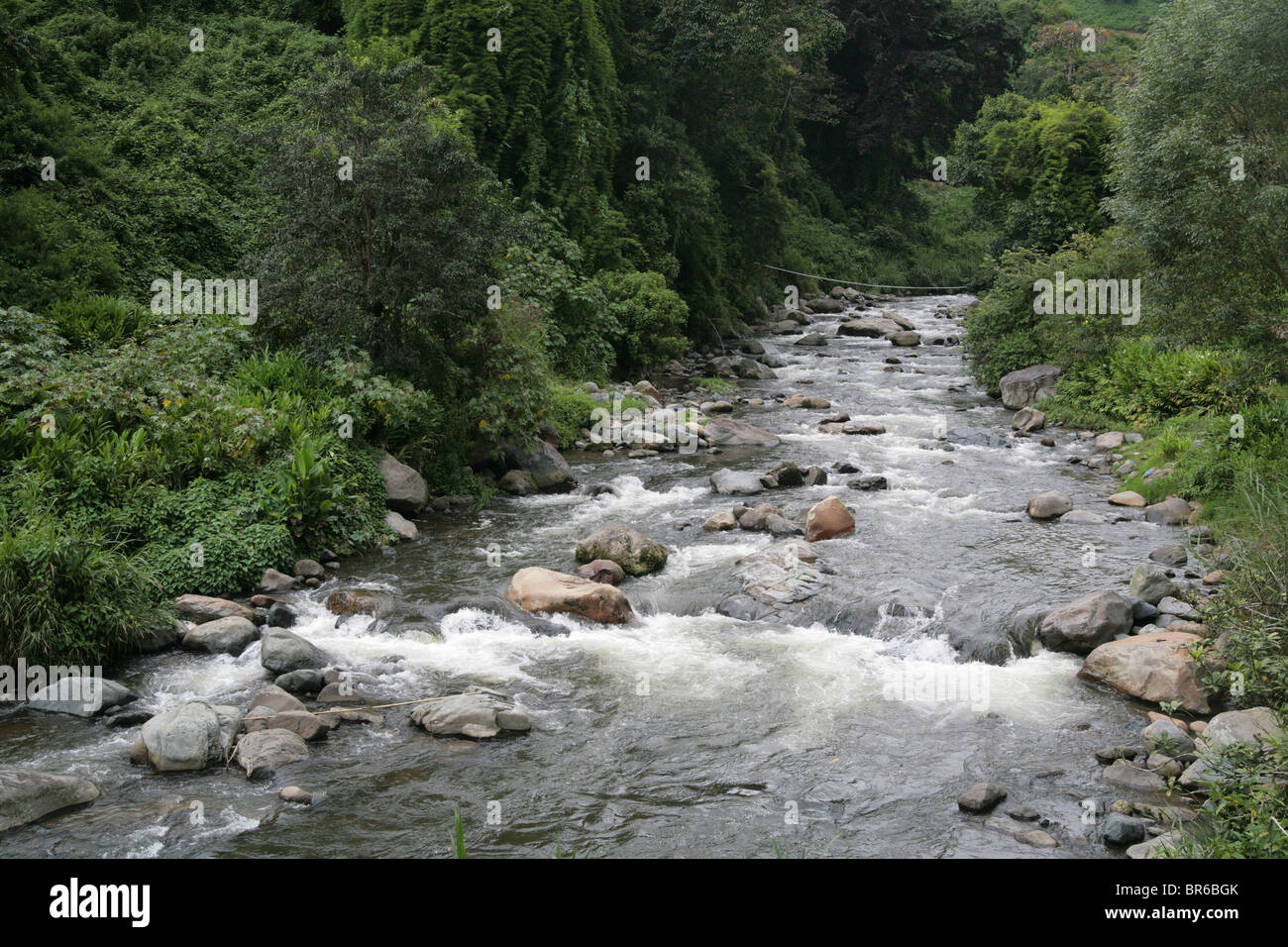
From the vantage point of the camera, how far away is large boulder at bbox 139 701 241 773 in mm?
7305

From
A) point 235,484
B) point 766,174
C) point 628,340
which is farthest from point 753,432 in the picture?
point 766,174

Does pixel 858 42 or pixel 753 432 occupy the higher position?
pixel 858 42

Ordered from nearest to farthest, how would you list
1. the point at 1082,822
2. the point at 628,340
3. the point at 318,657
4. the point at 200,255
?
the point at 1082,822 < the point at 318,657 < the point at 200,255 < the point at 628,340

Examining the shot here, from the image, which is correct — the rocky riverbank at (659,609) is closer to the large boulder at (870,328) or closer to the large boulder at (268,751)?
the large boulder at (268,751)

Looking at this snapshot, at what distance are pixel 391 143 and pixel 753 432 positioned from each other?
8888 millimetres

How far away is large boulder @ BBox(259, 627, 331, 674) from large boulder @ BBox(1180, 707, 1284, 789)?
24.1 feet

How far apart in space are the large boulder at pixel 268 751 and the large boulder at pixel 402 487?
20.4ft

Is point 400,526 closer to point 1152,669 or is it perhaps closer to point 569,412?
point 569,412

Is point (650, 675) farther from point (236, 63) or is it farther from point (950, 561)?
point (236, 63)

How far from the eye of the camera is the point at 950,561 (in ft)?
40.2

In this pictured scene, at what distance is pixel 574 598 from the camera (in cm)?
1074

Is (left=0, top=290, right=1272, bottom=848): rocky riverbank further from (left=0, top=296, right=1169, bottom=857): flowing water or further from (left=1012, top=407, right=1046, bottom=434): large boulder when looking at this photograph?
(left=1012, top=407, right=1046, bottom=434): large boulder

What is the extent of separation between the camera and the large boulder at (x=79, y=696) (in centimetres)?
816

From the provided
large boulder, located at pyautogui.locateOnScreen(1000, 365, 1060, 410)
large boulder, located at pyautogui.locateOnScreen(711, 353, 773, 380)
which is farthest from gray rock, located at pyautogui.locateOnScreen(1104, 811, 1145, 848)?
large boulder, located at pyautogui.locateOnScreen(711, 353, 773, 380)
